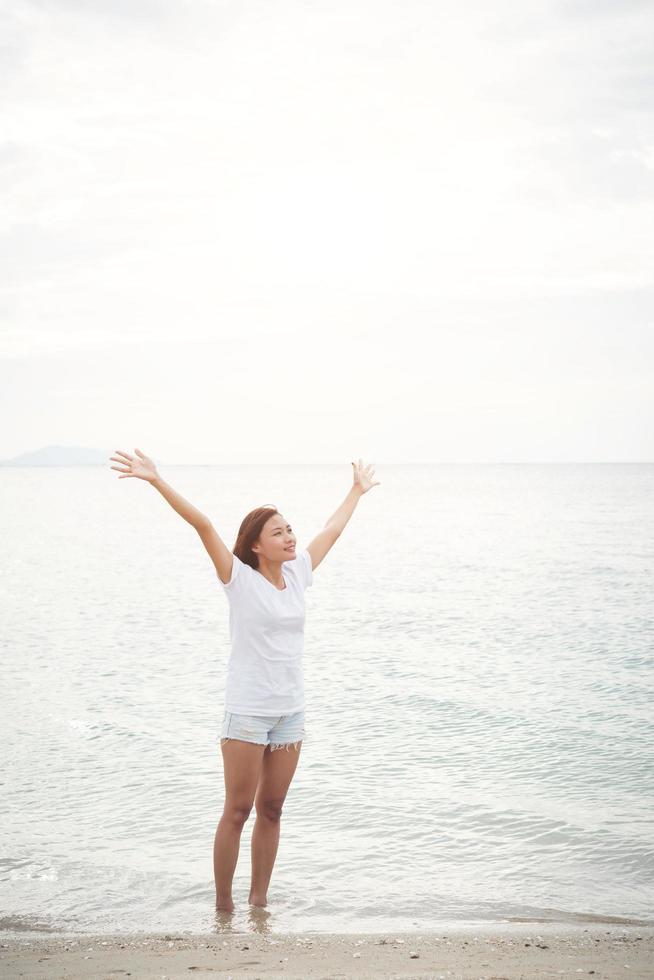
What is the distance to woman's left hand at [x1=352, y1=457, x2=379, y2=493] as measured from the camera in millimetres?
6473

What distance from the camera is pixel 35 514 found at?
87.4 m

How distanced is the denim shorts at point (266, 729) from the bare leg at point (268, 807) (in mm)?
58

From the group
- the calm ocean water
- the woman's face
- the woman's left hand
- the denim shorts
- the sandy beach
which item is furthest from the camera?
the calm ocean water

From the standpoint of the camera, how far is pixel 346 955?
5.18m

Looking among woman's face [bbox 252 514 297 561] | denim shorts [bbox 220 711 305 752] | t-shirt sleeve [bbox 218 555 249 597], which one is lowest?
denim shorts [bbox 220 711 305 752]

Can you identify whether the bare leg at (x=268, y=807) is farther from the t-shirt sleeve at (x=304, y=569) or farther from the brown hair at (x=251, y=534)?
the brown hair at (x=251, y=534)

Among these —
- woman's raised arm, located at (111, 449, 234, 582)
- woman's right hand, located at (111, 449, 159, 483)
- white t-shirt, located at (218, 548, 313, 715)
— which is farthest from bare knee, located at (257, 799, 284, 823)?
woman's right hand, located at (111, 449, 159, 483)

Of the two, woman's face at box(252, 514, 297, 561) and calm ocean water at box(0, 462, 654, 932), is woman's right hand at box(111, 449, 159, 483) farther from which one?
calm ocean water at box(0, 462, 654, 932)

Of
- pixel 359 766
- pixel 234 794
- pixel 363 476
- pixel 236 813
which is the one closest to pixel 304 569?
pixel 363 476

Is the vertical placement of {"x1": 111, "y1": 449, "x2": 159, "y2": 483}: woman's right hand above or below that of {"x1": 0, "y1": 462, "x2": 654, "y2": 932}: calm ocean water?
above

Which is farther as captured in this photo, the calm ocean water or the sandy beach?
the calm ocean water

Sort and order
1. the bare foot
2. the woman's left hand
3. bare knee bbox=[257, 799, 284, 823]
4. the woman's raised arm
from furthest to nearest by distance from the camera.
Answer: the woman's left hand → the bare foot → bare knee bbox=[257, 799, 284, 823] → the woman's raised arm

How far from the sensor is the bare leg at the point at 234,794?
536cm

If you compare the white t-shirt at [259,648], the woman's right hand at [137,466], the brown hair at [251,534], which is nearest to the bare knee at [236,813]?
the white t-shirt at [259,648]
